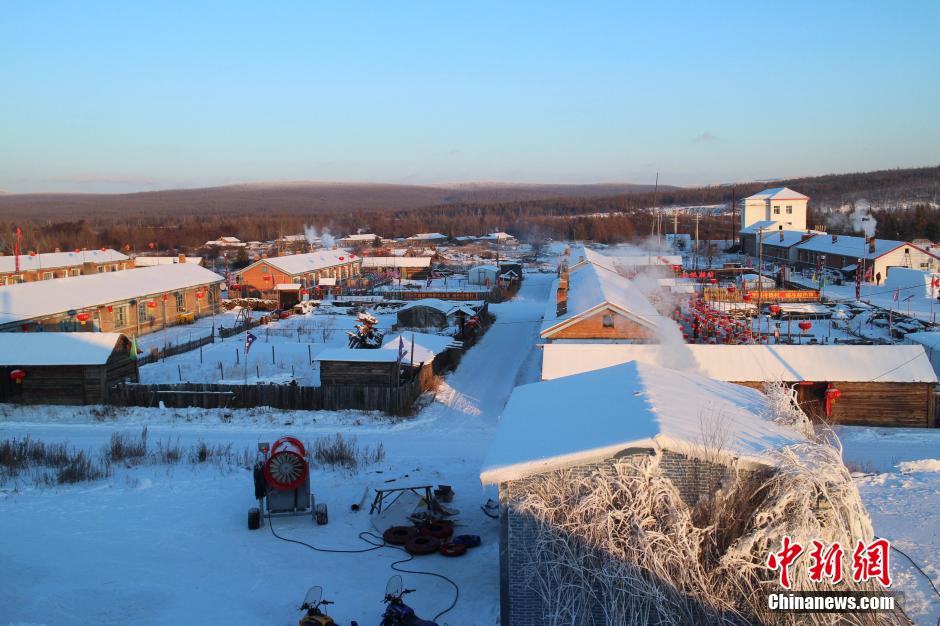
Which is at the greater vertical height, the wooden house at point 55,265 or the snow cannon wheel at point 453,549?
the wooden house at point 55,265

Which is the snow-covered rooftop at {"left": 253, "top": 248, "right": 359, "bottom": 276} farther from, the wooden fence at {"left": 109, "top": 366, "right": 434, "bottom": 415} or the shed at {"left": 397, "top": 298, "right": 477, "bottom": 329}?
the wooden fence at {"left": 109, "top": 366, "right": 434, "bottom": 415}

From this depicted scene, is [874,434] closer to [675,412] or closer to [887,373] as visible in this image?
[887,373]

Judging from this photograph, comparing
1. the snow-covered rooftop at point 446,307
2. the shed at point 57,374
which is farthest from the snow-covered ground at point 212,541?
the snow-covered rooftop at point 446,307

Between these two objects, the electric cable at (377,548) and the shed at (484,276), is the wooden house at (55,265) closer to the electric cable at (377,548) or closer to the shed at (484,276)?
the shed at (484,276)

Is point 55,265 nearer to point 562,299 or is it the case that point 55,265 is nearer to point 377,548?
point 562,299

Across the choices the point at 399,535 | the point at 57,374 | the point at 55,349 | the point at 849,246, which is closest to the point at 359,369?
the point at 57,374

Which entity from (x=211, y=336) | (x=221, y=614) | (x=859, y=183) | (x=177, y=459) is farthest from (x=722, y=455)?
(x=859, y=183)
